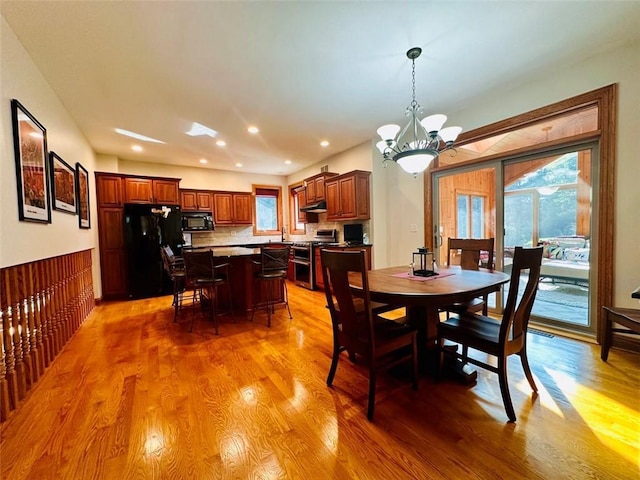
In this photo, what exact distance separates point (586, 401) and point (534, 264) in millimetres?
1031

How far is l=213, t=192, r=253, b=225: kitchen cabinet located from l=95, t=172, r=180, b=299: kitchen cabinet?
5.32 feet

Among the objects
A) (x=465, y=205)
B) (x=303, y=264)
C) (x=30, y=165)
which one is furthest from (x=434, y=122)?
(x=303, y=264)

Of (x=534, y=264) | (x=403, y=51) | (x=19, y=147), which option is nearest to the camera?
(x=534, y=264)

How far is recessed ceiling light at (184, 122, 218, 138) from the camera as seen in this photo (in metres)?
3.86

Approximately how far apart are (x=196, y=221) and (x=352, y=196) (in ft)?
11.9

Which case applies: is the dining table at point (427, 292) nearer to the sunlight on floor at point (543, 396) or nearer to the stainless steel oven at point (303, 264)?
the sunlight on floor at point (543, 396)

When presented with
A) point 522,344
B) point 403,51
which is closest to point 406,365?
point 522,344

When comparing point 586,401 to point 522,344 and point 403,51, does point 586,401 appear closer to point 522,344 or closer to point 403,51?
point 522,344

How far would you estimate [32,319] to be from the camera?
7.02ft

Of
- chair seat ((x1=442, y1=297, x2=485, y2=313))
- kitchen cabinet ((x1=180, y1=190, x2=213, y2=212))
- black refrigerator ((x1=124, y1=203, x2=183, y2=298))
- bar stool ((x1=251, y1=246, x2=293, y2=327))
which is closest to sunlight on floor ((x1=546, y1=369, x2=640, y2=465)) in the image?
chair seat ((x1=442, y1=297, x2=485, y2=313))

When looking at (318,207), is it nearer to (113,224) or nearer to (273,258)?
(273,258)

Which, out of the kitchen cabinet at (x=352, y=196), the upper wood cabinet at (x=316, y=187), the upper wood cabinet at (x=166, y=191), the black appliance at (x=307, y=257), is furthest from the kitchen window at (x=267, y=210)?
the kitchen cabinet at (x=352, y=196)

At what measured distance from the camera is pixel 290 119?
3.73 meters

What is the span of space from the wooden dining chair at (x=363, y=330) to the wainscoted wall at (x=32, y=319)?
2.18 meters
